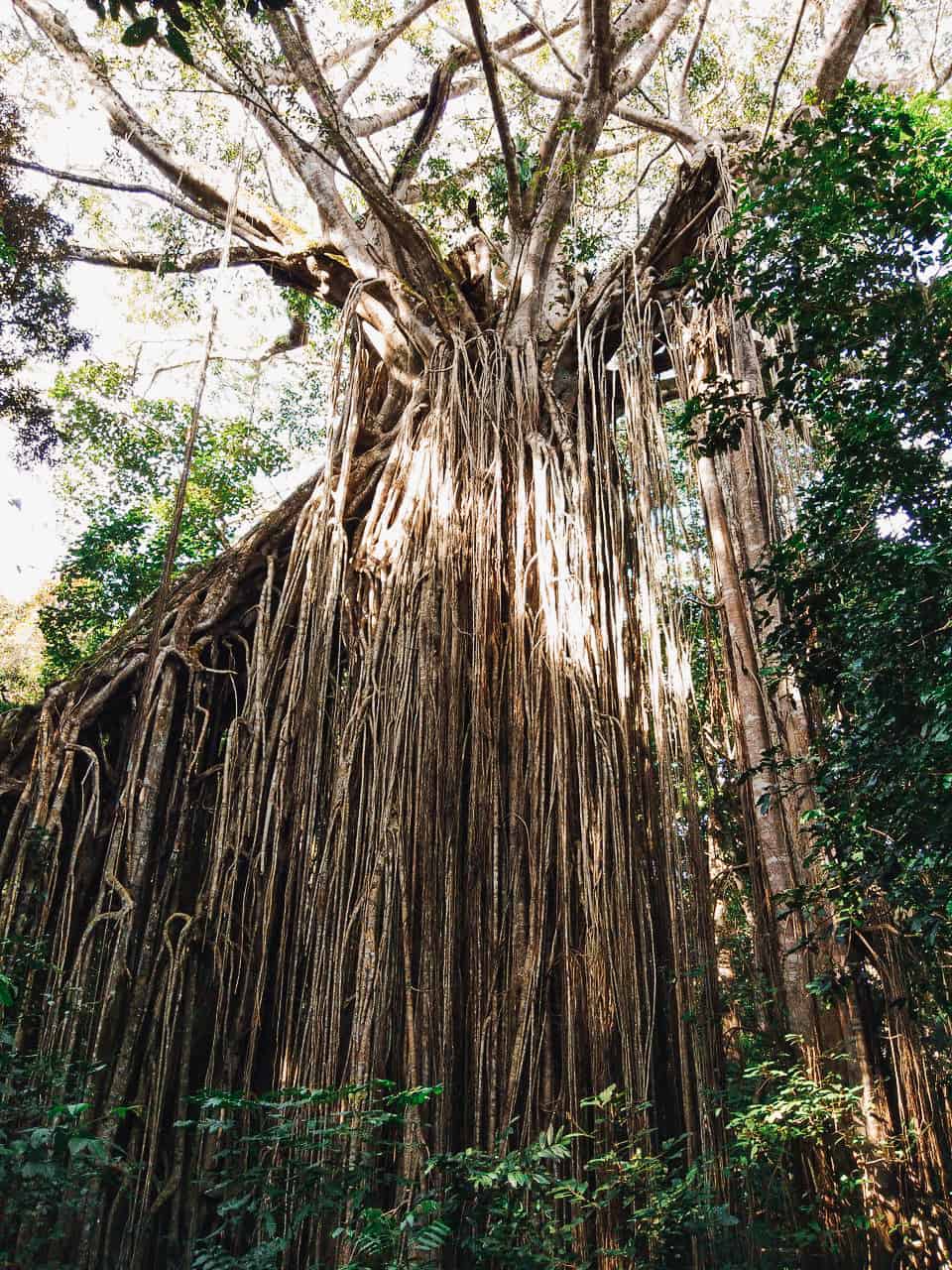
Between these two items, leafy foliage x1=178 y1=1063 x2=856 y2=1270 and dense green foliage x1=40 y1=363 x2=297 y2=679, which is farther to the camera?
dense green foliage x1=40 y1=363 x2=297 y2=679

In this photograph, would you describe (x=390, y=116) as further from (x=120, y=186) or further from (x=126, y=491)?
(x=126, y=491)

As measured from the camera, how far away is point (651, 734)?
13.1 ft

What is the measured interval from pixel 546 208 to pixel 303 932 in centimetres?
375

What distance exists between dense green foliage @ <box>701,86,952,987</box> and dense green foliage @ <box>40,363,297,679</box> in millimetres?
4554

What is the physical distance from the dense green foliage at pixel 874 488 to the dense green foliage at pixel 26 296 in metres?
4.60

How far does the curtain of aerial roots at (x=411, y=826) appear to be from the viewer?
10.6ft

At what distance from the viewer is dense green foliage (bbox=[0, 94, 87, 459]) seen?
19.1 ft

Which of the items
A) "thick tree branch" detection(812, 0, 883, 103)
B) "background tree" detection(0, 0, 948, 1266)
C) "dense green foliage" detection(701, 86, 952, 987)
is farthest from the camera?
"thick tree branch" detection(812, 0, 883, 103)

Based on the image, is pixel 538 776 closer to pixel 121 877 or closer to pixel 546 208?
pixel 121 877

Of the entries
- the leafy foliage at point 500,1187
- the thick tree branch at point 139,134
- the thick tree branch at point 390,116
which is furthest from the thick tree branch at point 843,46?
the leafy foliage at point 500,1187

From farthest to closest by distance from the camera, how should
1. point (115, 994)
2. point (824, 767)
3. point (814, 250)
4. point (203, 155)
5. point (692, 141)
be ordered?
point (203, 155) → point (692, 141) → point (115, 994) → point (814, 250) → point (824, 767)

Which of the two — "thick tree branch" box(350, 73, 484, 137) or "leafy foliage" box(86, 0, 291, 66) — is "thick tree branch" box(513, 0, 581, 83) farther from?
"leafy foliage" box(86, 0, 291, 66)

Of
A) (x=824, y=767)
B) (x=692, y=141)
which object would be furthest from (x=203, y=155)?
(x=824, y=767)

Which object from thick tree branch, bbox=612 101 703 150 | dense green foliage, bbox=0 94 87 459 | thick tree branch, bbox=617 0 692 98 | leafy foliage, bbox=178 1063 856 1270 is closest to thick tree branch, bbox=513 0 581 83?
thick tree branch, bbox=617 0 692 98
